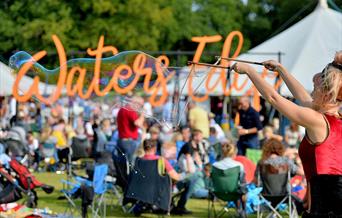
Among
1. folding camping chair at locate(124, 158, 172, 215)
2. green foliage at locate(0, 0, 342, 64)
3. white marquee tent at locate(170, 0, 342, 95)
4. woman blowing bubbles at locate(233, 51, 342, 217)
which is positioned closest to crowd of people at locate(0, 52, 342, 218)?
woman blowing bubbles at locate(233, 51, 342, 217)

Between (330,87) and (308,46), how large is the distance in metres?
15.1

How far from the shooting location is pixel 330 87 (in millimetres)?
3920

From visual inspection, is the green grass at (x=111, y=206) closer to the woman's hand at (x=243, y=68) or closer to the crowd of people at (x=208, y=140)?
the crowd of people at (x=208, y=140)

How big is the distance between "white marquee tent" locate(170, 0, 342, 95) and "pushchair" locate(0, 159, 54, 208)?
23.2 ft

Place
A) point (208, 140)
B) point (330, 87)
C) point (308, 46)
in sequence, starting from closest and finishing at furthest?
point (330, 87)
point (208, 140)
point (308, 46)

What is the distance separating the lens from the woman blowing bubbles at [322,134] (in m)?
3.93

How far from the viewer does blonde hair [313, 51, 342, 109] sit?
12.9 feet

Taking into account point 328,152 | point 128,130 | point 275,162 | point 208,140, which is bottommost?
point 208,140

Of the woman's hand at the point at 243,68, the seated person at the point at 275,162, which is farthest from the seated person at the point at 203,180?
the woman's hand at the point at 243,68

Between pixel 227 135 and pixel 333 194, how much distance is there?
13.1 metres

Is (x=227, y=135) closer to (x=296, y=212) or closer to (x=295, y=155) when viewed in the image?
(x=295, y=155)

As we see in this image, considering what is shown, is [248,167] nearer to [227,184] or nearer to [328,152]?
[227,184]

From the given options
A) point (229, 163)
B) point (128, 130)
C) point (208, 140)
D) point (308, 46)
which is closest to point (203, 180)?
point (128, 130)

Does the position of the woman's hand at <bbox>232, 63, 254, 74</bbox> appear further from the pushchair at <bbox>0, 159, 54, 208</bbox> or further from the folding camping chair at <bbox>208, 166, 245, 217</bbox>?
the pushchair at <bbox>0, 159, 54, 208</bbox>
